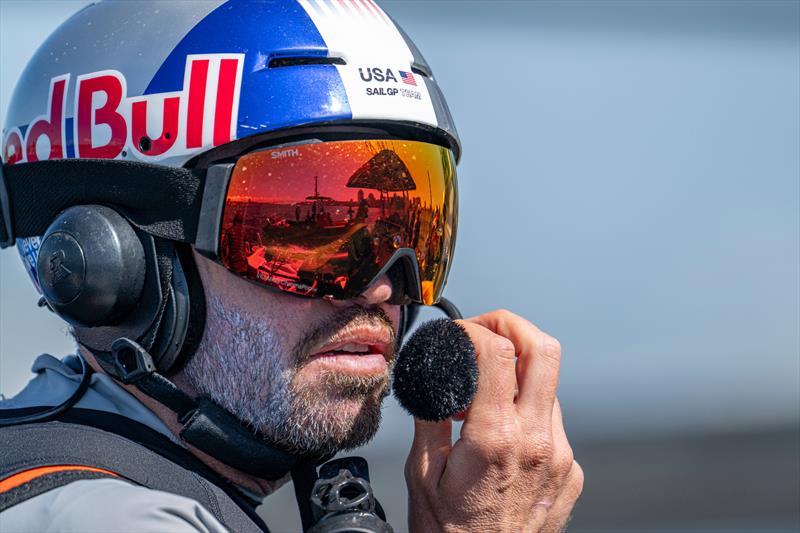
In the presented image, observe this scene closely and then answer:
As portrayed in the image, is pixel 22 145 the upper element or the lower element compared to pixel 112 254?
upper

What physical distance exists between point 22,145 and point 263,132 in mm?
608

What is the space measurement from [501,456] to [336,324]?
0.44 meters

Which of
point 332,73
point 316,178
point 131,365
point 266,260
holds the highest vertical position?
point 332,73

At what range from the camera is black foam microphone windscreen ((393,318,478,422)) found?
211 cm

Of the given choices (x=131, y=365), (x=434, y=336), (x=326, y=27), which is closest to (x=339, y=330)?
(x=434, y=336)

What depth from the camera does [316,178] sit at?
7.01 ft

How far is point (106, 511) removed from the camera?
1562 millimetres

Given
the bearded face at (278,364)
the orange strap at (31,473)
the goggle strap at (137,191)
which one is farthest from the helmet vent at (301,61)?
the orange strap at (31,473)

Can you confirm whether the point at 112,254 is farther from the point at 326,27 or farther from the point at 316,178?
the point at 326,27

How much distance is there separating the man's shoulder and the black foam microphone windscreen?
60 centimetres

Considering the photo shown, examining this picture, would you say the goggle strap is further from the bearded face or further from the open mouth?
the open mouth

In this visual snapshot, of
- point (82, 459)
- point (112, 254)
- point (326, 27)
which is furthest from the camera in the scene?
point (326, 27)

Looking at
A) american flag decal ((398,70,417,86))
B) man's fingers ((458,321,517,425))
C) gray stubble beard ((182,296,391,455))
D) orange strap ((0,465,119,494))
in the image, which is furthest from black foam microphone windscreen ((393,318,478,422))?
orange strap ((0,465,119,494))

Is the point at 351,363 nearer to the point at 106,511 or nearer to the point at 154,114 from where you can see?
the point at 154,114
